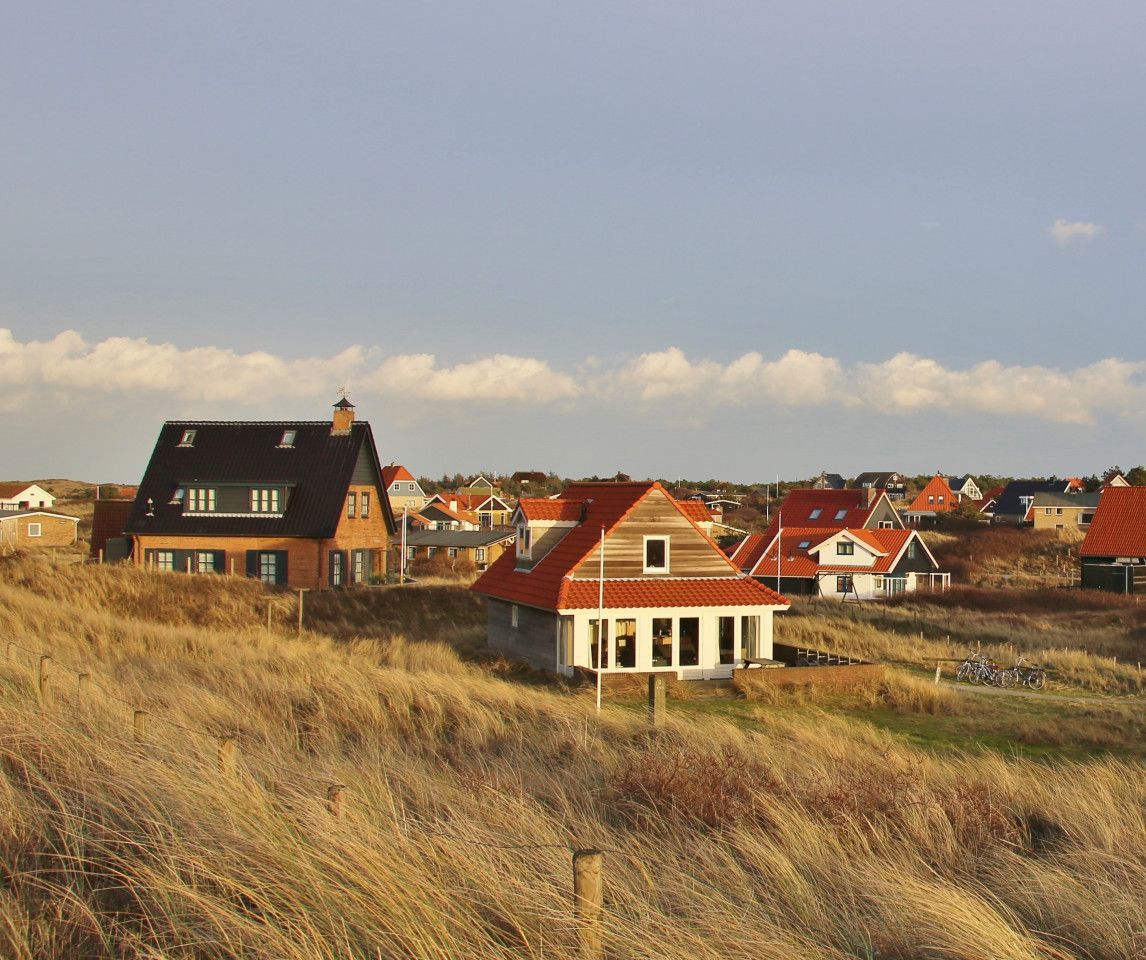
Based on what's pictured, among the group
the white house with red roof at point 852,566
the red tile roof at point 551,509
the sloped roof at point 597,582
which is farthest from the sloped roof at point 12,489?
the red tile roof at point 551,509

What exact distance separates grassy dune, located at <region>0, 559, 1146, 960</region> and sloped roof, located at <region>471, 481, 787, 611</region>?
1365cm

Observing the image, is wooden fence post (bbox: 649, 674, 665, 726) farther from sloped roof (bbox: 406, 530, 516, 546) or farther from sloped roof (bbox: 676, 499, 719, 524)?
sloped roof (bbox: 406, 530, 516, 546)

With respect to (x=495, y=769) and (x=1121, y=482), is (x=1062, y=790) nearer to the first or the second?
(x=495, y=769)

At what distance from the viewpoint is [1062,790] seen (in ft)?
35.7

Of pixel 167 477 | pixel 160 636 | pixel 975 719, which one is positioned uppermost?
pixel 167 477

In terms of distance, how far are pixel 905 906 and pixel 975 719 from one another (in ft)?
60.3

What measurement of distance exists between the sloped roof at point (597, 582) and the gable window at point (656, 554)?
35 centimetres

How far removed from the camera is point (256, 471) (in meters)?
44.0

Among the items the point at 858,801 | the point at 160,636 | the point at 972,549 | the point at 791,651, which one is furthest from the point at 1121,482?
the point at 858,801

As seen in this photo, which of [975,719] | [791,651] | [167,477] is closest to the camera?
[975,719]

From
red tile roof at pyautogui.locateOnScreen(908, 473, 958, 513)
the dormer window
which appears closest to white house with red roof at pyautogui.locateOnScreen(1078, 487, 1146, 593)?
the dormer window

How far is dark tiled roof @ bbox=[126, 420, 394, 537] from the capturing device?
43062 mm

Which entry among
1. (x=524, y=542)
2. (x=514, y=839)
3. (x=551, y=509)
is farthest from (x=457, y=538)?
(x=514, y=839)

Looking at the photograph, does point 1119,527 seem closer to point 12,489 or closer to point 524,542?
point 524,542
